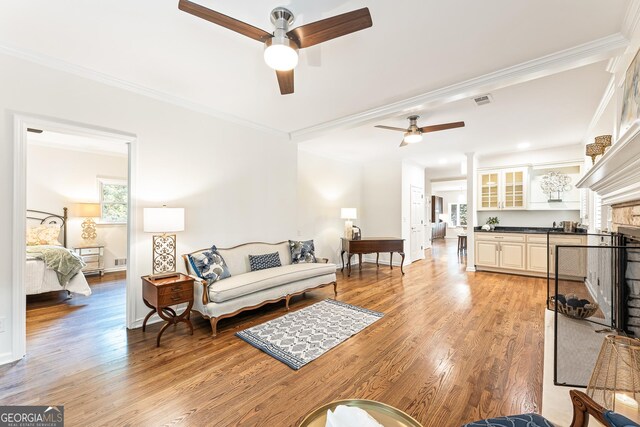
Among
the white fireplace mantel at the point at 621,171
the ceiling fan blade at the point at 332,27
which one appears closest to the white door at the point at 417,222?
the white fireplace mantel at the point at 621,171

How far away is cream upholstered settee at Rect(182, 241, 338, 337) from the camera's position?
2898mm

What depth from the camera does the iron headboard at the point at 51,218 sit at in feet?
16.3

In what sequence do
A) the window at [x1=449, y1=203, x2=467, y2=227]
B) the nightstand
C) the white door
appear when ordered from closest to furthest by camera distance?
1. the nightstand
2. the white door
3. the window at [x1=449, y1=203, x2=467, y2=227]

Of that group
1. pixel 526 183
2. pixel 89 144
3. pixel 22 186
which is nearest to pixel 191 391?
pixel 22 186

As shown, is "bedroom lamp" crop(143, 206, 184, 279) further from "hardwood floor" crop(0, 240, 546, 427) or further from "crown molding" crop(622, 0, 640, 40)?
"crown molding" crop(622, 0, 640, 40)

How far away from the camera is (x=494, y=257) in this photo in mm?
5660

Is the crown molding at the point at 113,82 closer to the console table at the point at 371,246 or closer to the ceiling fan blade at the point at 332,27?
the ceiling fan blade at the point at 332,27

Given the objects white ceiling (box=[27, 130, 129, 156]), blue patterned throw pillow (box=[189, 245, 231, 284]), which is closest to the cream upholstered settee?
blue patterned throw pillow (box=[189, 245, 231, 284])

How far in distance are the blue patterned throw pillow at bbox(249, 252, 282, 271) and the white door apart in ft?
13.4

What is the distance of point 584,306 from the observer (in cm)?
304

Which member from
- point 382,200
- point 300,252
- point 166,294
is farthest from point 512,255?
point 166,294

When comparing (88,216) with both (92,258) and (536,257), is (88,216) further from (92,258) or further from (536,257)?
(536,257)

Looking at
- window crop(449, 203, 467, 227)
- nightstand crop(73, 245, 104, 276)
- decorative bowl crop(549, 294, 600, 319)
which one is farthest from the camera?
window crop(449, 203, 467, 227)

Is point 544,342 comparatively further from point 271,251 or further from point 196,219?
point 196,219
